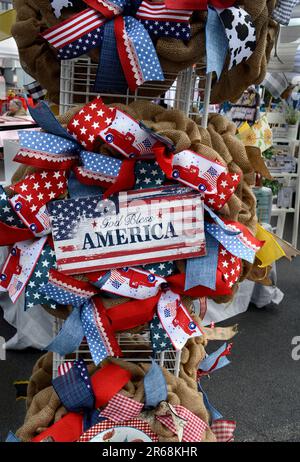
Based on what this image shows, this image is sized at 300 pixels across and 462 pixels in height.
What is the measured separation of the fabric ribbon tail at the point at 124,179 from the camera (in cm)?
79

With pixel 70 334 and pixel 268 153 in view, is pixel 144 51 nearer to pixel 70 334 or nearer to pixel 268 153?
pixel 70 334

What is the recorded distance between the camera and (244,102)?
10.6 ft

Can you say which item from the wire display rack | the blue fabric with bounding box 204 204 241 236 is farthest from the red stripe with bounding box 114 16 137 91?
the blue fabric with bounding box 204 204 241 236

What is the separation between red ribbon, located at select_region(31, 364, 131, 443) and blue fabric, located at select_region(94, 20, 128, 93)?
1.76 feet

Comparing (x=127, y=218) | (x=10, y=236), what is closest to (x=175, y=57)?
(x=127, y=218)

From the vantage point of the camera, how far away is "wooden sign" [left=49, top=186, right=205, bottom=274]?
81 cm

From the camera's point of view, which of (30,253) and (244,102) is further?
(244,102)

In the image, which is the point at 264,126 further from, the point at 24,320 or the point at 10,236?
the point at 10,236

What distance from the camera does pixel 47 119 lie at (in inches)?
30.9

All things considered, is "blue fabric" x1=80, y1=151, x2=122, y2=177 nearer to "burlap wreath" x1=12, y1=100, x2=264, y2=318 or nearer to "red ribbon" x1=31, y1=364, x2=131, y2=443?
"burlap wreath" x1=12, y1=100, x2=264, y2=318

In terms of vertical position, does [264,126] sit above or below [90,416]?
above

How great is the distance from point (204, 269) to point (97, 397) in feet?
1.09

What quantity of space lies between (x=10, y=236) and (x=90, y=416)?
0.38m

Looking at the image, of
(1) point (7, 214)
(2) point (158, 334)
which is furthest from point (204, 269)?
(1) point (7, 214)
